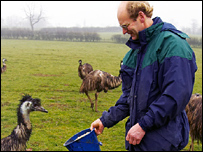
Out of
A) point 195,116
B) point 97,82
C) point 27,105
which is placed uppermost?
point 27,105

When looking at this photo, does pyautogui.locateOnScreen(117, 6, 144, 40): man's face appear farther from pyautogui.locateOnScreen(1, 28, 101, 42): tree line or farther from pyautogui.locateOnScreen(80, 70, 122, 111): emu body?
pyautogui.locateOnScreen(1, 28, 101, 42): tree line

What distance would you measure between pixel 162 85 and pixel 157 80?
90 mm

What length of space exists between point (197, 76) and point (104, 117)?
19473 mm

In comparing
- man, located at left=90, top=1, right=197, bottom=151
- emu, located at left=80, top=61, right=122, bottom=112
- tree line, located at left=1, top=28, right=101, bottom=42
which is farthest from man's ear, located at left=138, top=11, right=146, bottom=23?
tree line, located at left=1, top=28, right=101, bottom=42

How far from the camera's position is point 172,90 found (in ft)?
6.78

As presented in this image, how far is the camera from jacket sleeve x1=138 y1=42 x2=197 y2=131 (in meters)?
2.06

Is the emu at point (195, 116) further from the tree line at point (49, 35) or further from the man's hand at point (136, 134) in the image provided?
the tree line at point (49, 35)

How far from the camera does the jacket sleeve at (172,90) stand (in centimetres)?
206

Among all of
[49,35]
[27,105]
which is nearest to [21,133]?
[27,105]

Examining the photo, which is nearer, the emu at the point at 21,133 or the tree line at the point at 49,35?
the emu at the point at 21,133

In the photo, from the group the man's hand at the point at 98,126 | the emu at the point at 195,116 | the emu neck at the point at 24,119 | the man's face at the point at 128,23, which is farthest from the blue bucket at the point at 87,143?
the emu at the point at 195,116

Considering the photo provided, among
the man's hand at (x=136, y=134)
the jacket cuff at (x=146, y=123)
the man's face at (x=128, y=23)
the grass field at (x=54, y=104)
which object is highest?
the man's face at (x=128, y=23)

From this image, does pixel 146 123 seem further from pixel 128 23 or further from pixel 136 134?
pixel 128 23

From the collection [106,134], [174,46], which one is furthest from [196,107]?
[174,46]
